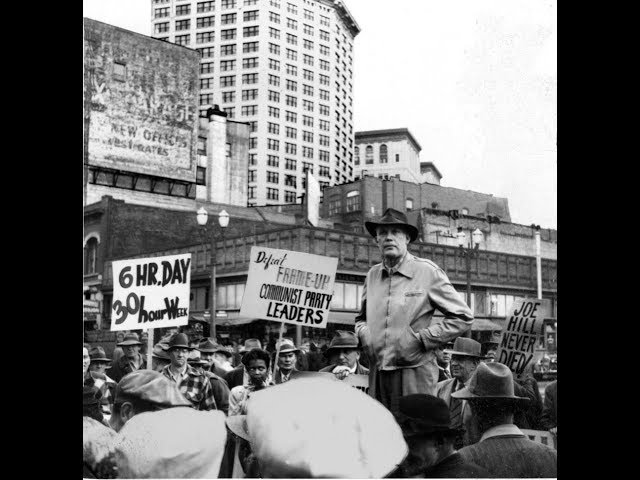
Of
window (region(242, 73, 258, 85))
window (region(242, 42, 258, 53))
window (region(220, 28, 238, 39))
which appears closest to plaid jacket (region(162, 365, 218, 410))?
window (region(242, 73, 258, 85))

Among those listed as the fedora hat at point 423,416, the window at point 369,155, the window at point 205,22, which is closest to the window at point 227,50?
the window at point 205,22

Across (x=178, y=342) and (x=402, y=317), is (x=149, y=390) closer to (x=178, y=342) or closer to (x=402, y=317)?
(x=402, y=317)

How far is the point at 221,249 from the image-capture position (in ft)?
25.2

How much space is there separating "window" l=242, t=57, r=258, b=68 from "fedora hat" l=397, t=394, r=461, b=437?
4.82 metres

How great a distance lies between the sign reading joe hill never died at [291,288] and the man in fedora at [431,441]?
212 centimetres

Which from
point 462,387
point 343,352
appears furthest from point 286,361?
point 462,387

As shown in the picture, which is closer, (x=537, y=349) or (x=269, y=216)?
(x=537, y=349)

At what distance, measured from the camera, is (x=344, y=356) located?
634cm

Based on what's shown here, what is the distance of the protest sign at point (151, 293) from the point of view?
6250 mm

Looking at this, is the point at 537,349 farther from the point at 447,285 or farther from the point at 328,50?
the point at 328,50
